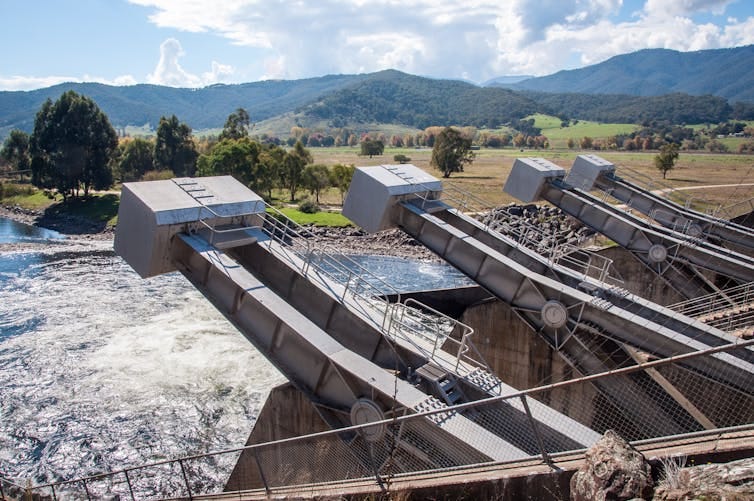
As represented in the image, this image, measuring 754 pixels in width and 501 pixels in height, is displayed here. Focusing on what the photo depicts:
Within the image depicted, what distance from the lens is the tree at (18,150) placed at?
86.5 metres

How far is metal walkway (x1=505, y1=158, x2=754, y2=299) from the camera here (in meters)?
19.2

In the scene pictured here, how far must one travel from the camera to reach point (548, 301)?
14.4m

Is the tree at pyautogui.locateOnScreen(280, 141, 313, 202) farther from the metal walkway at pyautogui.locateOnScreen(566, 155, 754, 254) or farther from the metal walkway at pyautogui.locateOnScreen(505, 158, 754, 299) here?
the metal walkway at pyautogui.locateOnScreen(505, 158, 754, 299)

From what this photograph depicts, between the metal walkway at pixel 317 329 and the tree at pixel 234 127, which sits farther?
the tree at pixel 234 127

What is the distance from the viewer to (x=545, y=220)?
50.4m

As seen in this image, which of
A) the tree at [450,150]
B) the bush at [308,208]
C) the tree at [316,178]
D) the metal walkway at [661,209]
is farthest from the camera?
the tree at [450,150]

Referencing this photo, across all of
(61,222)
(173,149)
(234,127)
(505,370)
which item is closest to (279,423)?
(505,370)

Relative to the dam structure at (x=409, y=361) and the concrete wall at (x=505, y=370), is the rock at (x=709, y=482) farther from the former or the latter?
the concrete wall at (x=505, y=370)

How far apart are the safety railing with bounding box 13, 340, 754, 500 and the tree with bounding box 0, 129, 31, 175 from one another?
8803 centimetres

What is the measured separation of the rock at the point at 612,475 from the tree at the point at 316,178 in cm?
6509

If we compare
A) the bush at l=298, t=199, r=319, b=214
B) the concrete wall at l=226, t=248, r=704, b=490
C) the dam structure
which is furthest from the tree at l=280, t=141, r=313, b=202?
the dam structure

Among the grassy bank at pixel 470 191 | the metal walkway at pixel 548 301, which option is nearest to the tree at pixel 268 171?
the grassy bank at pixel 470 191

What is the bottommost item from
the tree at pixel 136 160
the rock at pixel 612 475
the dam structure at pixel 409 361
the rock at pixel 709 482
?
the tree at pixel 136 160

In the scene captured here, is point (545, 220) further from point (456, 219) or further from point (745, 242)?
point (456, 219)
